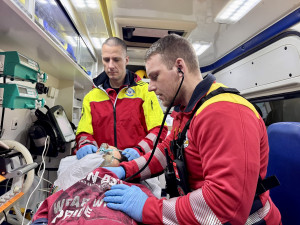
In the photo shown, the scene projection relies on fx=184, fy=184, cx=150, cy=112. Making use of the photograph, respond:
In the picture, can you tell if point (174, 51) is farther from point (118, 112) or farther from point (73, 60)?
point (73, 60)

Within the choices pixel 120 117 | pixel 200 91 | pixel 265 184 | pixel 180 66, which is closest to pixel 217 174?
pixel 265 184

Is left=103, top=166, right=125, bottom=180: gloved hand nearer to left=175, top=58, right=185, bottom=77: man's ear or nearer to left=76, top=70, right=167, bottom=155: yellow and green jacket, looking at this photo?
left=76, top=70, right=167, bottom=155: yellow and green jacket

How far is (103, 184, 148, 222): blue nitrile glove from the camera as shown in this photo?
2.80 feet

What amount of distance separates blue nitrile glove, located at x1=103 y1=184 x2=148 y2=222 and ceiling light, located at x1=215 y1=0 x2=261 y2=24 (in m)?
2.51

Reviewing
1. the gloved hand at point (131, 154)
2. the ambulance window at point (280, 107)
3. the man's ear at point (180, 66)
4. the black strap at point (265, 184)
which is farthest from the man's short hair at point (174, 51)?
the ambulance window at point (280, 107)

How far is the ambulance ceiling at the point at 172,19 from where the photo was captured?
2.52 metres

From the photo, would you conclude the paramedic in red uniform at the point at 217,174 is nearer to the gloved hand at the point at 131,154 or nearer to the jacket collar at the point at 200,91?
the jacket collar at the point at 200,91

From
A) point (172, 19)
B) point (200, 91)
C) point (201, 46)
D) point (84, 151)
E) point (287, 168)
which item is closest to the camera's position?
point (200, 91)

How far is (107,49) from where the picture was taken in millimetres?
1949

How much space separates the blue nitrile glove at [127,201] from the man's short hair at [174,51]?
753mm

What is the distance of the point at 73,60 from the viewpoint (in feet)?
7.32

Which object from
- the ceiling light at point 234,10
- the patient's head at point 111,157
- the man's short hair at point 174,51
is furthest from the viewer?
the ceiling light at point 234,10

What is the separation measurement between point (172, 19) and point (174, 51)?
6.61 feet

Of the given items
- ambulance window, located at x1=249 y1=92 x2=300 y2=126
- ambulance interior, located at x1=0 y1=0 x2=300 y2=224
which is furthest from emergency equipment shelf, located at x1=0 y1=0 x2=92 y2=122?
ambulance window, located at x1=249 y1=92 x2=300 y2=126
